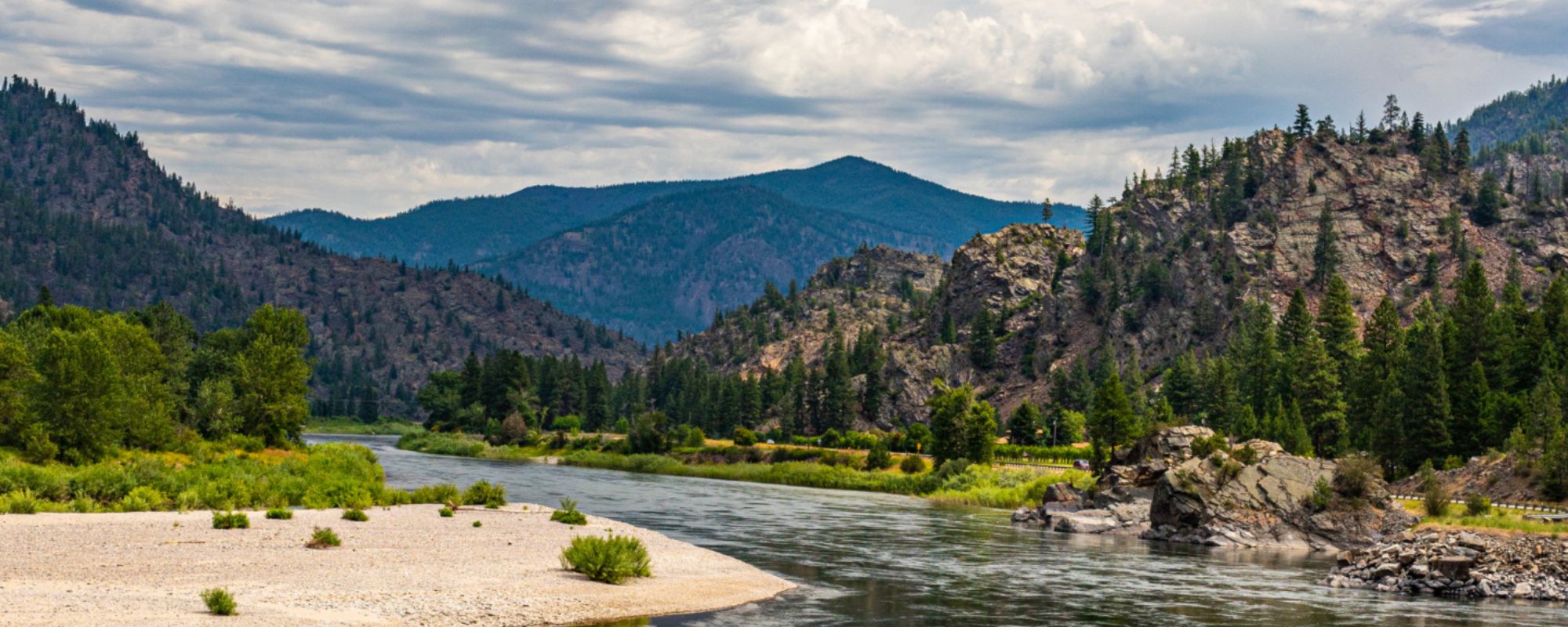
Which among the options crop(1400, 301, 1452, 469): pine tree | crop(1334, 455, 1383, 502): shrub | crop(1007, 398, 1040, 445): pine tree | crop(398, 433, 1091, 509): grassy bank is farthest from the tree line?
crop(1400, 301, 1452, 469): pine tree

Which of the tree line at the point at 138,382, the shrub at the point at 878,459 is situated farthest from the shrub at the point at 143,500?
the shrub at the point at 878,459

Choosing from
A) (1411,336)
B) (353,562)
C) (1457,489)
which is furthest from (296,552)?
(1411,336)

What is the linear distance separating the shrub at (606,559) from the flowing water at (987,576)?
4.85m

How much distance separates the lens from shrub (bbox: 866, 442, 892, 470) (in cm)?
16262

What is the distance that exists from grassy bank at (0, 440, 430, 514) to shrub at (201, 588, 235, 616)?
96.7ft

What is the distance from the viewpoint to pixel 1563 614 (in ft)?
176

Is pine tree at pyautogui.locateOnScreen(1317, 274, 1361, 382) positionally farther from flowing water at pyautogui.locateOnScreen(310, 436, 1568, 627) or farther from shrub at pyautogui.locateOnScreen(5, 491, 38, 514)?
shrub at pyautogui.locateOnScreen(5, 491, 38, 514)

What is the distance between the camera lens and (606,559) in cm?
4800

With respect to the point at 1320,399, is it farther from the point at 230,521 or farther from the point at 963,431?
the point at 230,521

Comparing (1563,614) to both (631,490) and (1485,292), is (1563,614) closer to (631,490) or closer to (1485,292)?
(631,490)

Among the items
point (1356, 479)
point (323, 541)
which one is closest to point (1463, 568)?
point (1356, 479)

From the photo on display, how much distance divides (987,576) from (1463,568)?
919 inches

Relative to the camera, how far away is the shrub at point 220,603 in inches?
1366

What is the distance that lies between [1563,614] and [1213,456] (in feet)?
134
